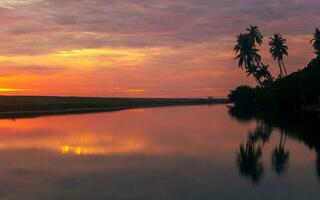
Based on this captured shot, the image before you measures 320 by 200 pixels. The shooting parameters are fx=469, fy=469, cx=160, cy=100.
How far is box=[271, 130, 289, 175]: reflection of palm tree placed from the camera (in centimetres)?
2049

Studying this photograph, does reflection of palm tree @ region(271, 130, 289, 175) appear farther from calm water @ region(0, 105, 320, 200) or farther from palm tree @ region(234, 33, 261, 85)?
palm tree @ region(234, 33, 261, 85)

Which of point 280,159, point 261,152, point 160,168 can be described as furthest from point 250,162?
point 160,168

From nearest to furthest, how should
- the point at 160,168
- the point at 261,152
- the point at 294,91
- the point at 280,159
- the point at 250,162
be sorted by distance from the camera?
1. the point at 160,168
2. the point at 250,162
3. the point at 280,159
4. the point at 261,152
5. the point at 294,91

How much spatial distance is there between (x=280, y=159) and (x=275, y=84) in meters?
73.3

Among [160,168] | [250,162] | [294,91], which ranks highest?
[294,91]

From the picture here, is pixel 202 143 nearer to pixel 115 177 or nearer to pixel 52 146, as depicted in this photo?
pixel 52 146

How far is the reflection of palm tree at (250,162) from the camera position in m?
19.1

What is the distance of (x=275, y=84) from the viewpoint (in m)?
94.2

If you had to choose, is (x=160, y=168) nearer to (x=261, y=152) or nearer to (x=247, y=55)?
(x=261, y=152)

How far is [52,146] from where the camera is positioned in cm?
3025

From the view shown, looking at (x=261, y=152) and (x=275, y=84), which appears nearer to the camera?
(x=261, y=152)

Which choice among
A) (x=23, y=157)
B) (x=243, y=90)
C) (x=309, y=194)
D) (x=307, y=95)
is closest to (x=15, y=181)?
(x=23, y=157)

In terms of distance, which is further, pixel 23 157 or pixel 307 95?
pixel 307 95

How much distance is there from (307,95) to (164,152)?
59.0m
